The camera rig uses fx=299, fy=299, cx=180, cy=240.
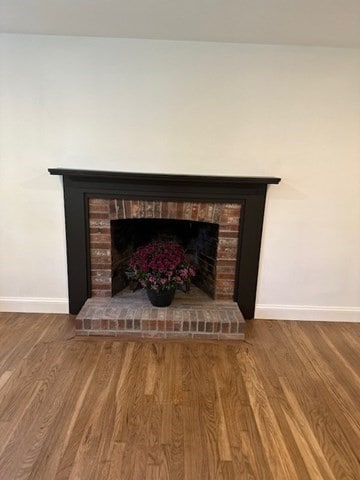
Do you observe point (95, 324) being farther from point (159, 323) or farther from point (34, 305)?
point (34, 305)

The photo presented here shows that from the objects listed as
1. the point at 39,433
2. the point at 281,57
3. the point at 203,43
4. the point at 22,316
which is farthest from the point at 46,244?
the point at 281,57

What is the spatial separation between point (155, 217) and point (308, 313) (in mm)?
1608

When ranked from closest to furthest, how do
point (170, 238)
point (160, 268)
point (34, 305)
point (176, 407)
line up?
1. point (176, 407)
2. point (160, 268)
3. point (34, 305)
4. point (170, 238)

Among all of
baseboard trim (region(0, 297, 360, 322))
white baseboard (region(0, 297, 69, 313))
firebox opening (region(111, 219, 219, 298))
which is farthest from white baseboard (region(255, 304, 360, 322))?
white baseboard (region(0, 297, 69, 313))

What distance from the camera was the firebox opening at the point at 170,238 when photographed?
2.67 m

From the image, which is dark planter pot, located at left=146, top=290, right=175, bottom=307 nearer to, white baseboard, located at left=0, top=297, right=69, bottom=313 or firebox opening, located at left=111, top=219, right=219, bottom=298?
firebox opening, located at left=111, top=219, right=219, bottom=298

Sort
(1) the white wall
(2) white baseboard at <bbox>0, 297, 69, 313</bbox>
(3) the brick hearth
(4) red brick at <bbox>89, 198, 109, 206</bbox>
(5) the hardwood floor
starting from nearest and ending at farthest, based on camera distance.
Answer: (5) the hardwood floor
(1) the white wall
(3) the brick hearth
(4) red brick at <bbox>89, 198, 109, 206</bbox>
(2) white baseboard at <bbox>0, 297, 69, 313</bbox>

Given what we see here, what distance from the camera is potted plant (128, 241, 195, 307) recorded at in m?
2.40

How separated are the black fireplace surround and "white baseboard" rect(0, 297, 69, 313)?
5.8 inches

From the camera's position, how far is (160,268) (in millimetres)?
2391

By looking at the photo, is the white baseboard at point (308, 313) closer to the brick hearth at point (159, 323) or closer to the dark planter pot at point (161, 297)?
the brick hearth at point (159, 323)

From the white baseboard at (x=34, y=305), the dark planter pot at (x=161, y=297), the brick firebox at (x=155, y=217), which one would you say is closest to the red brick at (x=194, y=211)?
the brick firebox at (x=155, y=217)

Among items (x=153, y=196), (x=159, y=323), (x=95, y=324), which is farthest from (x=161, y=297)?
(x=153, y=196)

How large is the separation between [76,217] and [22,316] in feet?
3.26
